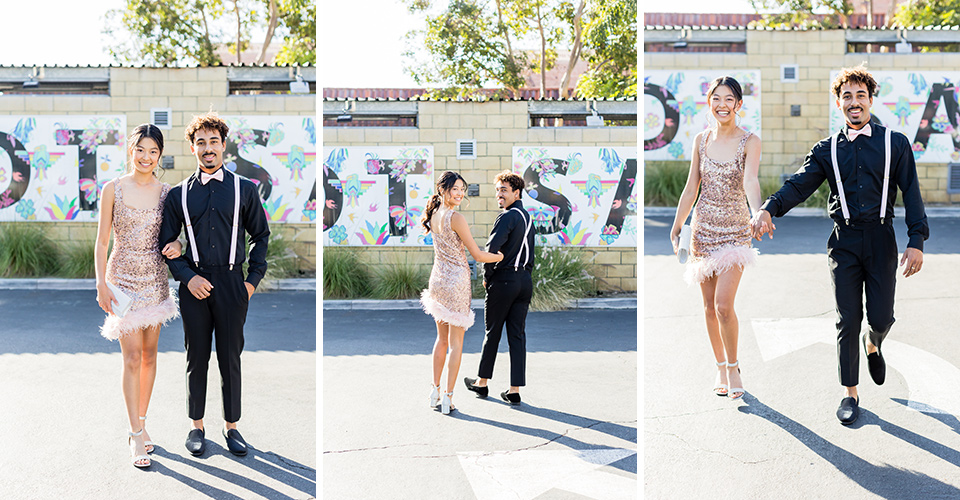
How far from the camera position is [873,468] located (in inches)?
159

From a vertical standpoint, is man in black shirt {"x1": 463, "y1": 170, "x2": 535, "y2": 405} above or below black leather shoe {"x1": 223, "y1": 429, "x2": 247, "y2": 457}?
above

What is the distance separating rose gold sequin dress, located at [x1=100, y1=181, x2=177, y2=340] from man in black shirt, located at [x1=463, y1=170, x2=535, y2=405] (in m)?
2.15

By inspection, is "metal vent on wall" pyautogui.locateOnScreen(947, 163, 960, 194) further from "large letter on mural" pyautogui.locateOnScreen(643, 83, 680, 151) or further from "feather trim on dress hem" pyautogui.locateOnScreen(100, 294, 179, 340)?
"feather trim on dress hem" pyautogui.locateOnScreen(100, 294, 179, 340)

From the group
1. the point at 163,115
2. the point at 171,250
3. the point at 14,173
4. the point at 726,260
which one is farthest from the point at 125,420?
the point at 14,173

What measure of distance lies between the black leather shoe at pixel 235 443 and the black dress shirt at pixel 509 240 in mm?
1973

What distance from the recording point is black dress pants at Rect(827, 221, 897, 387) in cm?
454

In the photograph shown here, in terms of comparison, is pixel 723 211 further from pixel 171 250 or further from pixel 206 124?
pixel 171 250

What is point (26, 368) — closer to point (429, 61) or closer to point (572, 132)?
point (572, 132)

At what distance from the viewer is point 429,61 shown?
13602mm

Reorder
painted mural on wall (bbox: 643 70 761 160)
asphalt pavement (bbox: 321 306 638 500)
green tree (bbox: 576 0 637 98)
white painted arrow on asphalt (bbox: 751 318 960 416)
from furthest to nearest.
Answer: painted mural on wall (bbox: 643 70 761 160)
green tree (bbox: 576 0 637 98)
white painted arrow on asphalt (bbox: 751 318 960 416)
asphalt pavement (bbox: 321 306 638 500)

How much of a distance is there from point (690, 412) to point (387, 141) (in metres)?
6.93

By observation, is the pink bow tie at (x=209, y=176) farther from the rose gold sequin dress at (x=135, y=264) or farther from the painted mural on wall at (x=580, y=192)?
the painted mural on wall at (x=580, y=192)

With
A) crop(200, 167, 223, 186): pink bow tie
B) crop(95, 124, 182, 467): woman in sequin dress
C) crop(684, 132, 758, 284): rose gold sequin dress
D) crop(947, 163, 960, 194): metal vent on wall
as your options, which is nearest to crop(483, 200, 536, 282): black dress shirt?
crop(684, 132, 758, 284): rose gold sequin dress

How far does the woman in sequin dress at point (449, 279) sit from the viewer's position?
5.43 meters
